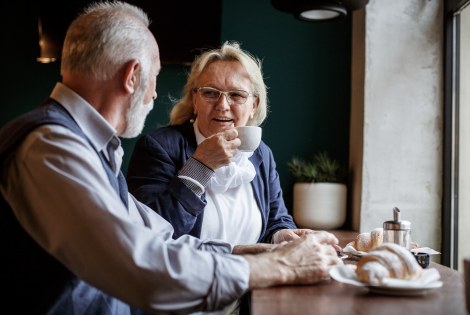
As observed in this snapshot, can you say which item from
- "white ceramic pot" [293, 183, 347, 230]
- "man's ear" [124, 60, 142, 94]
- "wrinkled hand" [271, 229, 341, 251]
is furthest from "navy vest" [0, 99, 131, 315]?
"white ceramic pot" [293, 183, 347, 230]

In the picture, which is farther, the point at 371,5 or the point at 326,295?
the point at 371,5

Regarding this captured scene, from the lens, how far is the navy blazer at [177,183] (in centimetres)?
166

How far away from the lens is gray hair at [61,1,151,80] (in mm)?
1192

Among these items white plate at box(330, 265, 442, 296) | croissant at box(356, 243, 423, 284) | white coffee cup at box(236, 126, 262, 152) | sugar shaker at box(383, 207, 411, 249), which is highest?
white coffee cup at box(236, 126, 262, 152)

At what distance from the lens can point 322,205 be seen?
3.03m

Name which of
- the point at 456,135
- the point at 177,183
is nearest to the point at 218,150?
the point at 177,183

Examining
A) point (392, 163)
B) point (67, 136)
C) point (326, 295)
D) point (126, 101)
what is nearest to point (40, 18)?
point (392, 163)

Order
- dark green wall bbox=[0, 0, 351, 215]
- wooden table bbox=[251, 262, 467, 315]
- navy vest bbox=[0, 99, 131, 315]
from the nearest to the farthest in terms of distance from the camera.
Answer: wooden table bbox=[251, 262, 467, 315]
navy vest bbox=[0, 99, 131, 315]
dark green wall bbox=[0, 0, 351, 215]

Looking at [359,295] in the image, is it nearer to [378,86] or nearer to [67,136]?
[67,136]

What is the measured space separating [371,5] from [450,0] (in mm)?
374

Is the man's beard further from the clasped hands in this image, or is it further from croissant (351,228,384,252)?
croissant (351,228,384,252)

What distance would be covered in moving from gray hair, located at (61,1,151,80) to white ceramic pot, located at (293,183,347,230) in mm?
1949

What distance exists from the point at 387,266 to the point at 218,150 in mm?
757

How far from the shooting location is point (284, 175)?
3424 millimetres
